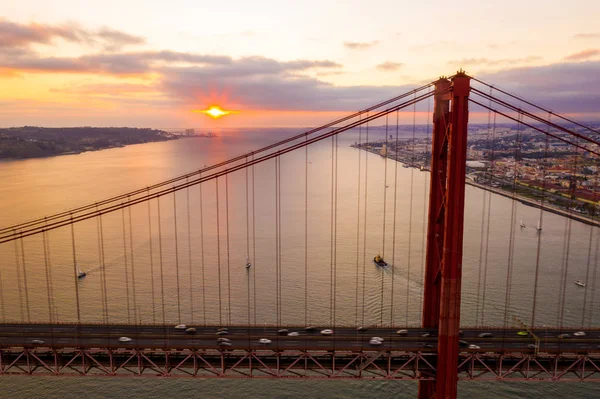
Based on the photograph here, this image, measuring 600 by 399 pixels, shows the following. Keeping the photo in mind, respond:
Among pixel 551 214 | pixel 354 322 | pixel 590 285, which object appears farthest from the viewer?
pixel 551 214

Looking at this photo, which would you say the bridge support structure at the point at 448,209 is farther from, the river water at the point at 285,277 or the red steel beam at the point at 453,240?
the river water at the point at 285,277

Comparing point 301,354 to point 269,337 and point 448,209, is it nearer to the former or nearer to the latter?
point 269,337

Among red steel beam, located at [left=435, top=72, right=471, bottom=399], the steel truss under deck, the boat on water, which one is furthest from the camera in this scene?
the boat on water

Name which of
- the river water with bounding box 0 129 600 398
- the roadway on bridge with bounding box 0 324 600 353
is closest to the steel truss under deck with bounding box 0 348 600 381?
the roadway on bridge with bounding box 0 324 600 353

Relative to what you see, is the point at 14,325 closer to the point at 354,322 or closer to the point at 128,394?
the point at 128,394

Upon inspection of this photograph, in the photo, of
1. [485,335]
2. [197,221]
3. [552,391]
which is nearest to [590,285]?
[552,391]

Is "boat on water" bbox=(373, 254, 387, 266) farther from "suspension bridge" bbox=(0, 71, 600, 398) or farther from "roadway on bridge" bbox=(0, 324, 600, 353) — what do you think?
"roadway on bridge" bbox=(0, 324, 600, 353)
